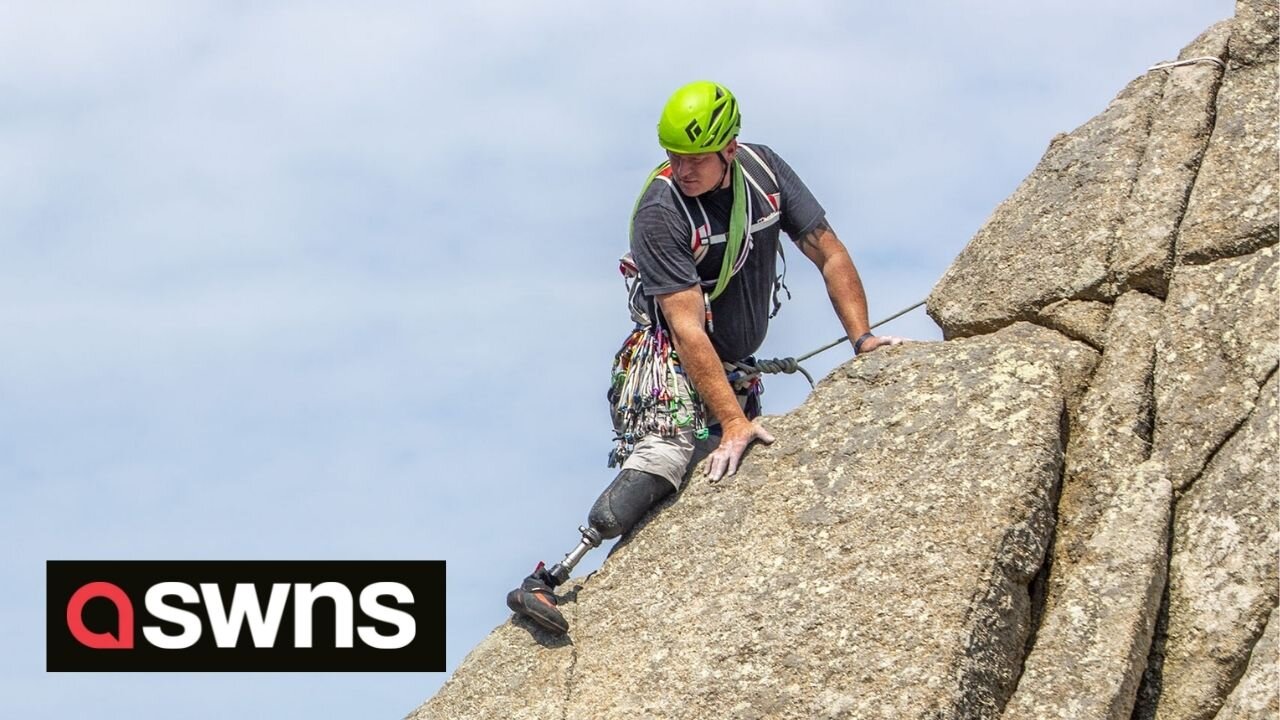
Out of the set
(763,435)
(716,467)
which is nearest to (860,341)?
(763,435)

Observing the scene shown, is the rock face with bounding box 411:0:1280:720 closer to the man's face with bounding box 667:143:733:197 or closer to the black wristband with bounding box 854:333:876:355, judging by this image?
the black wristband with bounding box 854:333:876:355

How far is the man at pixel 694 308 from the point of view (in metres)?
10.4

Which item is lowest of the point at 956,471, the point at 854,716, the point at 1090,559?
the point at 854,716

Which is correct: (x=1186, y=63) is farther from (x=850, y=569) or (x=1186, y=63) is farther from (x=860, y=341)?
(x=850, y=569)

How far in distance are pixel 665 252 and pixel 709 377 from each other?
837 millimetres

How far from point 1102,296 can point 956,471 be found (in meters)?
1.69

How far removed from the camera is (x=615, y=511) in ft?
34.4

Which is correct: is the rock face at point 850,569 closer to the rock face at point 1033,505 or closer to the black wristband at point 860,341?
the rock face at point 1033,505

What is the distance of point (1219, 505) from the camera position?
8.96 m

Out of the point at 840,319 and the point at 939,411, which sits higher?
the point at 840,319

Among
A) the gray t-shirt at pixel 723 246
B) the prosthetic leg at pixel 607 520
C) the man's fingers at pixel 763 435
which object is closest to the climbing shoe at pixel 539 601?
the prosthetic leg at pixel 607 520

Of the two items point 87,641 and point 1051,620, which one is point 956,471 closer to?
point 1051,620

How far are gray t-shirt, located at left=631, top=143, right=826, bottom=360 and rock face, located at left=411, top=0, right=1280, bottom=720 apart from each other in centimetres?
75

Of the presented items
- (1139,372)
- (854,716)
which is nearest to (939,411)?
(1139,372)
